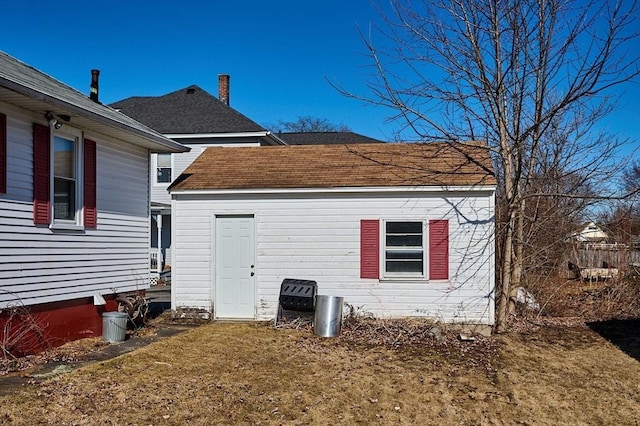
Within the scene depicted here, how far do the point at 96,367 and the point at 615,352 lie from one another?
8095mm

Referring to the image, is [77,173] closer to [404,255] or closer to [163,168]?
[404,255]

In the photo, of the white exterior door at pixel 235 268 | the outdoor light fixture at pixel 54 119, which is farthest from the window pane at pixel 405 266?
the outdoor light fixture at pixel 54 119

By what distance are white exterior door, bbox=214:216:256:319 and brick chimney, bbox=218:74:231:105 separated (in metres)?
15.2

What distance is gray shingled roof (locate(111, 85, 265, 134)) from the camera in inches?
830

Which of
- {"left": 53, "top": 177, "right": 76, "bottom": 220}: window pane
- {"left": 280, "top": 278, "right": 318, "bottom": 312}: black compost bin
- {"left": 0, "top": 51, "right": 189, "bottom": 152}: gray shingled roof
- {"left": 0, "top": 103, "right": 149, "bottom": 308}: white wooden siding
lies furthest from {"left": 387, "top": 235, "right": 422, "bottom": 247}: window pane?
{"left": 53, "top": 177, "right": 76, "bottom": 220}: window pane

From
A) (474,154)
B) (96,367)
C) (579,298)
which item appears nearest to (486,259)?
(474,154)

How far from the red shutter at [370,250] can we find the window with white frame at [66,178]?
5.16 meters

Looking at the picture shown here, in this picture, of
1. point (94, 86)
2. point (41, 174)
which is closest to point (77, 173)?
point (41, 174)

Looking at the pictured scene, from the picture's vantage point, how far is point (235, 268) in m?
11.1

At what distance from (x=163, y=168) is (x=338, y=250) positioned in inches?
492

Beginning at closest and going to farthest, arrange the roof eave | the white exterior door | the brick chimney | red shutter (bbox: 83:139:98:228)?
red shutter (bbox: 83:139:98:228), the roof eave, the white exterior door, the brick chimney

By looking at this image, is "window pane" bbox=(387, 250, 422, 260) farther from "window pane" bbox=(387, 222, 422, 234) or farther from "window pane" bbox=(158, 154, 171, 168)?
"window pane" bbox=(158, 154, 171, 168)

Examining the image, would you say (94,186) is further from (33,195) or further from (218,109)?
(218,109)

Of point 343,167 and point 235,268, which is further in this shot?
point 343,167
